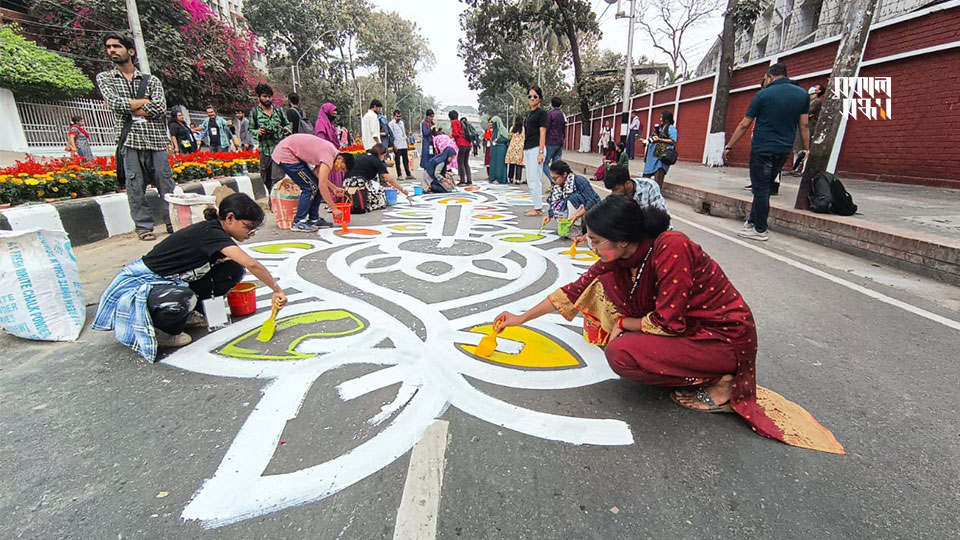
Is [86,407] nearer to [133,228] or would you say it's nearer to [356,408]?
[356,408]

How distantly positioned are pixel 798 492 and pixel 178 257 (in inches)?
114

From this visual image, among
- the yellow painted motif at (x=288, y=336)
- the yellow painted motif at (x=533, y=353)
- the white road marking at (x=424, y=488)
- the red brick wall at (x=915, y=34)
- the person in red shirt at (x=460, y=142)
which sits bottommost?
the white road marking at (x=424, y=488)

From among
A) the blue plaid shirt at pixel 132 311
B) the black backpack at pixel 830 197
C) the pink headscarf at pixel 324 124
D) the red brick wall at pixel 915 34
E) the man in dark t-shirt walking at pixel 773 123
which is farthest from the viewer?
the pink headscarf at pixel 324 124

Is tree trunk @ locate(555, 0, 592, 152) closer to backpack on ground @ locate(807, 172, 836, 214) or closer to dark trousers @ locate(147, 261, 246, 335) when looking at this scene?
backpack on ground @ locate(807, 172, 836, 214)

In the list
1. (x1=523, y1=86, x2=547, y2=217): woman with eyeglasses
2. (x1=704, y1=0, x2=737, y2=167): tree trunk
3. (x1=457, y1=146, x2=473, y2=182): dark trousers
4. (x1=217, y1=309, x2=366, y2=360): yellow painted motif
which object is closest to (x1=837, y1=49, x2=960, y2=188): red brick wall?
(x1=704, y1=0, x2=737, y2=167): tree trunk

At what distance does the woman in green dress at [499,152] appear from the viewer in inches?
412

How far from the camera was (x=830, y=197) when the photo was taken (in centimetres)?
500

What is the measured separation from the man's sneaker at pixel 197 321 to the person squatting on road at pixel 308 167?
2670 millimetres

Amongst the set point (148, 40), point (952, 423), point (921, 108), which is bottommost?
point (952, 423)

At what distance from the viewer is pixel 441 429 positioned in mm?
1726

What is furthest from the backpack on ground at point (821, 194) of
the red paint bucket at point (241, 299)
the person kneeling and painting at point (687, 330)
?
the red paint bucket at point (241, 299)

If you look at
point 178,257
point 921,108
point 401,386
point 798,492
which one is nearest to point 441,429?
point 401,386

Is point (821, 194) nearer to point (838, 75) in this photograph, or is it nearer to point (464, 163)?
point (838, 75)

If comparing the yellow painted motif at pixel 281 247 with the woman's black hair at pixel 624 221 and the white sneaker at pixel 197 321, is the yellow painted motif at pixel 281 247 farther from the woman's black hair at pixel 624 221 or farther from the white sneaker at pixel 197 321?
the woman's black hair at pixel 624 221
